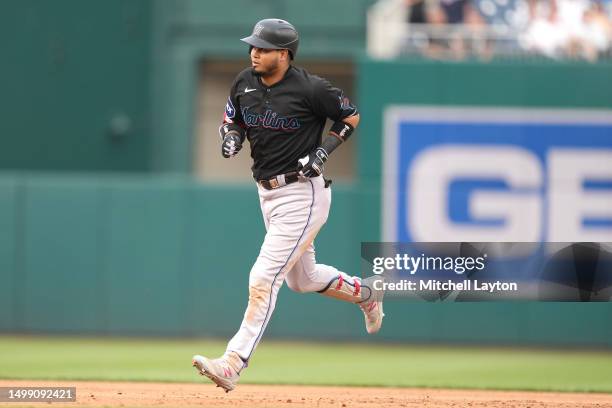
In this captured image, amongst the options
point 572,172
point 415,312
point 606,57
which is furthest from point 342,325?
point 606,57

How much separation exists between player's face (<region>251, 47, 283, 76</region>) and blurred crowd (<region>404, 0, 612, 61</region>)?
6929 mm

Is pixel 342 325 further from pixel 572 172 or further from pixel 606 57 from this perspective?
pixel 606 57

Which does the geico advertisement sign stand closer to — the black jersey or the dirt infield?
the dirt infield

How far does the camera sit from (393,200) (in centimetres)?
1309

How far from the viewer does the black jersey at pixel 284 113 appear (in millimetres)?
6922

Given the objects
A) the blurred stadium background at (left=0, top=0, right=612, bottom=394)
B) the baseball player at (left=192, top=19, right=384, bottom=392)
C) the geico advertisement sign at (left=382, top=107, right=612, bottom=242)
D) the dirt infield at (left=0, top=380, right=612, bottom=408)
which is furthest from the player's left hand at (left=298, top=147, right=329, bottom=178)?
the blurred stadium background at (left=0, top=0, right=612, bottom=394)

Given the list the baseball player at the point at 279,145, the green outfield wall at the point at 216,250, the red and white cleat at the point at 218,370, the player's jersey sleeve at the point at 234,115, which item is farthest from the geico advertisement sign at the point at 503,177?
the red and white cleat at the point at 218,370

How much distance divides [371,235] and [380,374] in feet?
10.6

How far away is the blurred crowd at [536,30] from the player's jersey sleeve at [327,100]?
6.69 meters

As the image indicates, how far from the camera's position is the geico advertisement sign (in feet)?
42.1

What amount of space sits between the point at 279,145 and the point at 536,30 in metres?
7.41

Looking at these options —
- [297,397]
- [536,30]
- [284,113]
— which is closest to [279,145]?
[284,113]

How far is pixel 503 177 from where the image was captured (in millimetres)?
12867

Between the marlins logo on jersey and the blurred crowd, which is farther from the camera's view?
the blurred crowd
